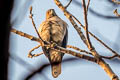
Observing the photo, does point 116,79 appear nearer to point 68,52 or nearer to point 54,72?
point 68,52

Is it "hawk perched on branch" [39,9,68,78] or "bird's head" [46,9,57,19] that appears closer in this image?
"hawk perched on branch" [39,9,68,78]

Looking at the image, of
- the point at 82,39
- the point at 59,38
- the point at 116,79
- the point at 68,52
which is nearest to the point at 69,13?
the point at 82,39

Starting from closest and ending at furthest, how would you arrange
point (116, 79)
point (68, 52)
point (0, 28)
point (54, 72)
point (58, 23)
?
point (0, 28)
point (116, 79)
point (68, 52)
point (54, 72)
point (58, 23)

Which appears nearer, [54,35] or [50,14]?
[54,35]

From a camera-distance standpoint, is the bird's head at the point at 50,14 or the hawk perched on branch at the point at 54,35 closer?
the hawk perched on branch at the point at 54,35

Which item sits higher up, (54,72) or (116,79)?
(116,79)

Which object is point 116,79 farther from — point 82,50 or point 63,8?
point 63,8

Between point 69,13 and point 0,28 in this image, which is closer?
point 0,28

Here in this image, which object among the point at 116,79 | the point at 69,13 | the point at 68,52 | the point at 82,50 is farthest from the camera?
the point at 69,13

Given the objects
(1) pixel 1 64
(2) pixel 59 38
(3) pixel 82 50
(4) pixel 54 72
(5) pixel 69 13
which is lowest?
(4) pixel 54 72
